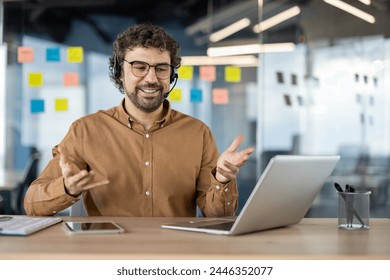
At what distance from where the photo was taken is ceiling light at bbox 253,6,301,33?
4.64 meters

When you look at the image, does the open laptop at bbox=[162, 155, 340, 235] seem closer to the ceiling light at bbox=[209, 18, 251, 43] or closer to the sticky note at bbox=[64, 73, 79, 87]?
the ceiling light at bbox=[209, 18, 251, 43]

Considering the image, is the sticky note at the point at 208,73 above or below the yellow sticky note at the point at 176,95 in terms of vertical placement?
above

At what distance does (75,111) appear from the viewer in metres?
4.73

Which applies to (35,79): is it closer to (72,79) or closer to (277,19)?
(72,79)

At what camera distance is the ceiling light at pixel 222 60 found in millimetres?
4633

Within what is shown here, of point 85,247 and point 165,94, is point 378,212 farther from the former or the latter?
point 85,247

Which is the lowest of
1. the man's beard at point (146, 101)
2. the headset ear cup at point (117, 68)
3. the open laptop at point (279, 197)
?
the open laptop at point (279, 197)

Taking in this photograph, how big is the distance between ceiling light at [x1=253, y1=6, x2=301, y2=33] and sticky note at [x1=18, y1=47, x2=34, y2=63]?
1756 mm

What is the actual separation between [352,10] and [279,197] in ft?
11.0

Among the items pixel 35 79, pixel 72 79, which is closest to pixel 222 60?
pixel 72 79

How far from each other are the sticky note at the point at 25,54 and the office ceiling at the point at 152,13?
14cm

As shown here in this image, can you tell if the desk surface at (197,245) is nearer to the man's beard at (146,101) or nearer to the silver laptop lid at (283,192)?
the silver laptop lid at (283,192)

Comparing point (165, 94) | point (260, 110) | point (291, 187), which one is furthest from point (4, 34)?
point (291, 187)

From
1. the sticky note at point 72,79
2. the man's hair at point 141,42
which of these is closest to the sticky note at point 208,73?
the sticky note at point 72,79
